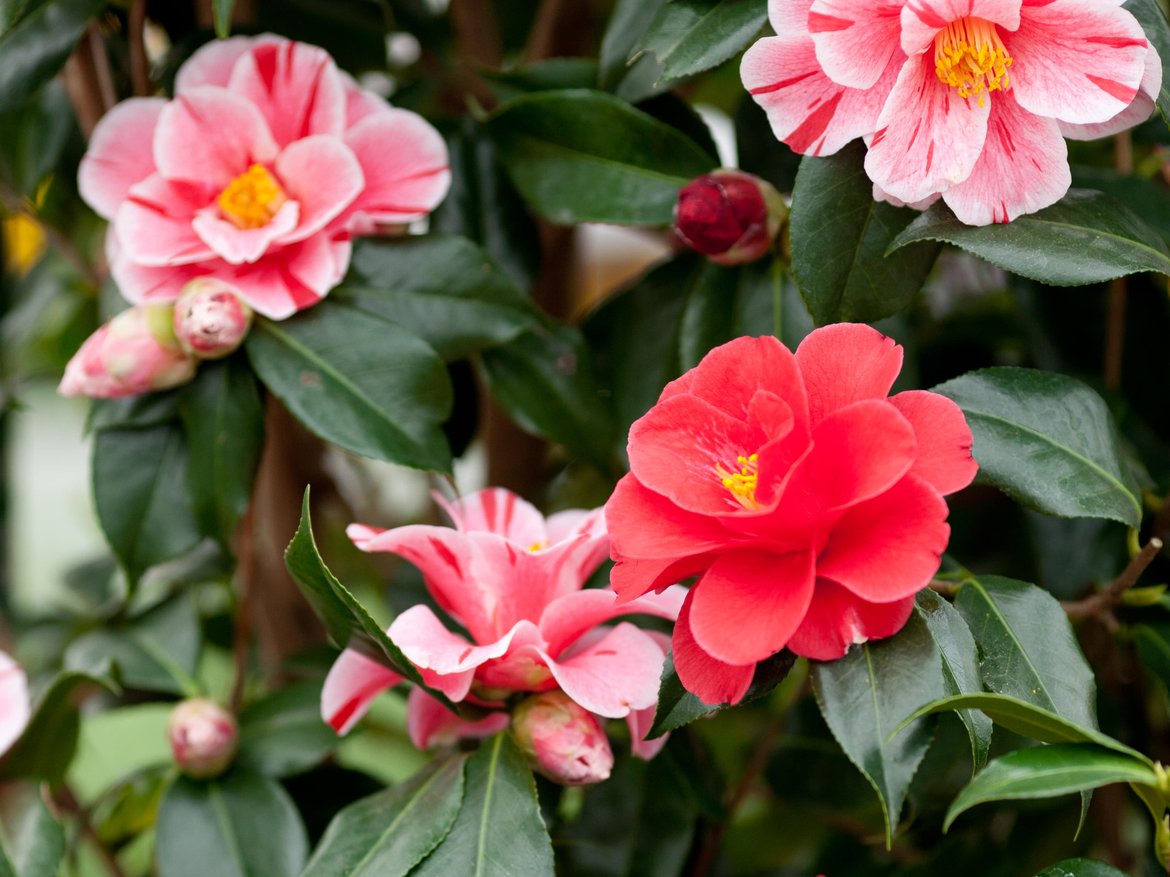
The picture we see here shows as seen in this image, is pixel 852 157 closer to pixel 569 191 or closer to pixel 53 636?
pixel 569 191

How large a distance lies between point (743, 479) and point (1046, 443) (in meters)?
0.18

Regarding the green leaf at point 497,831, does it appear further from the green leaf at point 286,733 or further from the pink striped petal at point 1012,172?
the pink striped petal at point 1012,172

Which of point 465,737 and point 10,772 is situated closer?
point 465,737

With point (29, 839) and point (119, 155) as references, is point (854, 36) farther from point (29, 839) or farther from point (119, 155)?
point (29, 839)

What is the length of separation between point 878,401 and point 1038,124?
7.4 inches

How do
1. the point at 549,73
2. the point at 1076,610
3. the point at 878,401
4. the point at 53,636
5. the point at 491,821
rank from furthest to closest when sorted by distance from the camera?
the point at 53,636
the point at 549,73
the point at 1076,610
the point at 491,821
the point at 878,401

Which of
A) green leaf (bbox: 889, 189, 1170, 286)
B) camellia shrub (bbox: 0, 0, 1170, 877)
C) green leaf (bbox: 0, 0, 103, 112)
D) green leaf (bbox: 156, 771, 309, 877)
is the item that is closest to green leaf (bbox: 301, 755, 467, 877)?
camellia shrub (bbox: 0, 0, 1170, 877)

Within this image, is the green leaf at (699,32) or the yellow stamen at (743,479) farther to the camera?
the green leaf at (699,32)

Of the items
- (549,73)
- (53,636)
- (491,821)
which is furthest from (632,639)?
(53,636)

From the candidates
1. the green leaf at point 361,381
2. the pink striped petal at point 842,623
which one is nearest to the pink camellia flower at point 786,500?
the pink striped petal at point 842,623

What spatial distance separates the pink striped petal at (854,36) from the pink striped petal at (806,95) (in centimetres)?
1

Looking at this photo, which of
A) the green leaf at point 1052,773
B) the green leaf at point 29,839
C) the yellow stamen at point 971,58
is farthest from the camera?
the green leaf at point 29,839

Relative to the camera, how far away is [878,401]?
0.48 meters

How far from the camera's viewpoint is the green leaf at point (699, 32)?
24.6 inches
